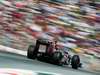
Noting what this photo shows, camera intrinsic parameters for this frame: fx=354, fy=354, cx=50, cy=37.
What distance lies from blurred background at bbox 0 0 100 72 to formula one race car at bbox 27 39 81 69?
1.36 ft

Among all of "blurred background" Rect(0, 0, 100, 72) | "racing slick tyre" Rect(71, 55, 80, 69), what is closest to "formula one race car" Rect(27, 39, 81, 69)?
"racing slick tyre" Rect(71, 55, 80, 69)

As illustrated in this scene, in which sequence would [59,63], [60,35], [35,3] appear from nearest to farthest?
[59,63], [60,35], [35,3]

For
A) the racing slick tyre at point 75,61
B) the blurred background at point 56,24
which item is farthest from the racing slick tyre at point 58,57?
the blurred background at point 56,24

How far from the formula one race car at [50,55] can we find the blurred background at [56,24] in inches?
16.3

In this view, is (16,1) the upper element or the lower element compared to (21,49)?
upper

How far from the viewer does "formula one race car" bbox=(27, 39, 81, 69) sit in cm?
398

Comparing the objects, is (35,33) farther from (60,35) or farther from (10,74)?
(10,74)

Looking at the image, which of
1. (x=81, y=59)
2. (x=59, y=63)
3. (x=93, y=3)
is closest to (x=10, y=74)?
(x=59, y=63)

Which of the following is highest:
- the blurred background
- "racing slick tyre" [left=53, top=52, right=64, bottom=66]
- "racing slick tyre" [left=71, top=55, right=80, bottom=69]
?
the blurred background

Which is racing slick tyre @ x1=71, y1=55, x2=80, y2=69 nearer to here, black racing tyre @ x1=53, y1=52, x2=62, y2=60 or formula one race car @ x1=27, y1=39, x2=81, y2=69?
formula one race car @ x1=27, y1=39, x2=81, y2=69

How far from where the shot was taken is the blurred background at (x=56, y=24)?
466 centimetres

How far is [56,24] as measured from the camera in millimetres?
4965

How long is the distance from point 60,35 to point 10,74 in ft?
7.92

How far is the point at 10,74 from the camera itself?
2.52 meters
